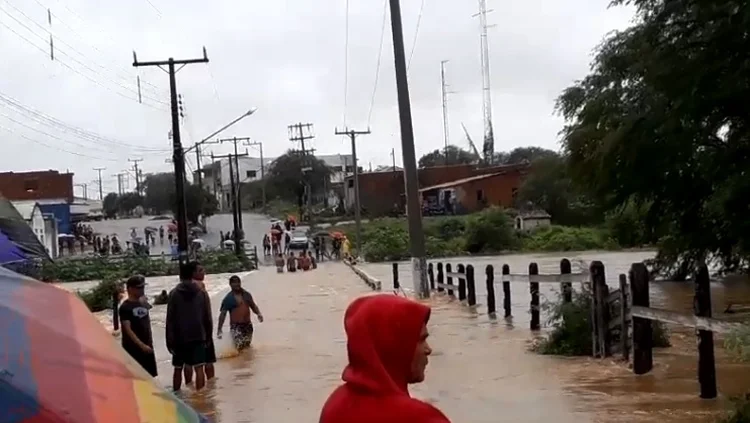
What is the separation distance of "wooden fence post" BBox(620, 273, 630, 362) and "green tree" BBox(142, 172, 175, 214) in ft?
343

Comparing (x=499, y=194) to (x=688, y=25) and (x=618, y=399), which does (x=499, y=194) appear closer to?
(x=688, y=25)

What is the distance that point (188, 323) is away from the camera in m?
12.2

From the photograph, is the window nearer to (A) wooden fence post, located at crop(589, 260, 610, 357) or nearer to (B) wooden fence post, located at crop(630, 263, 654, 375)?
(A) wooden fence post, located at crop(589, 260, 610, 357)

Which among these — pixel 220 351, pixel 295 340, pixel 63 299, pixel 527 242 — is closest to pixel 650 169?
pixel 295 340

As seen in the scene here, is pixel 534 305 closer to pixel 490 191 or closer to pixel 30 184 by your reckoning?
pixel 490 191

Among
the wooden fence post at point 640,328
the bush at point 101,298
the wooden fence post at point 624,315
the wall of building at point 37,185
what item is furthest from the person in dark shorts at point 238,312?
the wall of building at point 37,185

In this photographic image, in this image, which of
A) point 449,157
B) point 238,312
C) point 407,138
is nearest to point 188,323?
point 238,312

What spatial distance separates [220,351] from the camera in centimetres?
1731

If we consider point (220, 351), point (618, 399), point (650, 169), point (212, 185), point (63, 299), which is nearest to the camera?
point (63, 299)

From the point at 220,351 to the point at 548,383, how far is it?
6239mm

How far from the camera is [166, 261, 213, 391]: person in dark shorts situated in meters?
12.1

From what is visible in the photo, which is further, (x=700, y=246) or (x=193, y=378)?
(x=700, y=246)

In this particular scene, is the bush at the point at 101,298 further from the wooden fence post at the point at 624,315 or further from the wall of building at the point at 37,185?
the wall of building at the point at 37,185

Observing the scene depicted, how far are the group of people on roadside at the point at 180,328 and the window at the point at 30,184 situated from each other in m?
89.4
